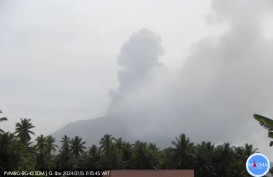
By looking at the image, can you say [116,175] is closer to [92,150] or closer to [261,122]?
[261,122]

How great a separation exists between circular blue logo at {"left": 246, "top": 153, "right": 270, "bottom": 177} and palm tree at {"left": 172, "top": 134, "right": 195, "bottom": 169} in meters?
74.4

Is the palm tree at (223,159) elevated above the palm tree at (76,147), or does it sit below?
below

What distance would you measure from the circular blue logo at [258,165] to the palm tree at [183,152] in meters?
74.4

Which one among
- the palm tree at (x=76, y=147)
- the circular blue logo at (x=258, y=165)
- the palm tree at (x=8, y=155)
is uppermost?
the palm tree at (x=76, y=147)

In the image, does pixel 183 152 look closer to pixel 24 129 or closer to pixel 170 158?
pixel 170 158

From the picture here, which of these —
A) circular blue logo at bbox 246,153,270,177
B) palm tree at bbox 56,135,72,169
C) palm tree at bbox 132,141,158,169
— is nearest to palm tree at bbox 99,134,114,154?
palm tree at bbox 56,135,72,169

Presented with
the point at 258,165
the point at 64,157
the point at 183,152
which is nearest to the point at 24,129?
the point at 64,157

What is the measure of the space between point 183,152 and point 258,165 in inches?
2948

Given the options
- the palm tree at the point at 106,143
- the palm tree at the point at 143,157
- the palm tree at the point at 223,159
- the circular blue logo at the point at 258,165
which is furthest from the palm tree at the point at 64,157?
the circular blue logo at the point at 258,165

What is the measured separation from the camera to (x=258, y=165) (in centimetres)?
927

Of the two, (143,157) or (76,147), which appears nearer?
(143,157)

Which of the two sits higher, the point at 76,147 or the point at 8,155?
the point at 76,147

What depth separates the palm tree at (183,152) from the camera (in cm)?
8275

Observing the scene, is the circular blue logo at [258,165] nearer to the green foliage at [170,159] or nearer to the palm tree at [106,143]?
the green foliage at [170,159]
